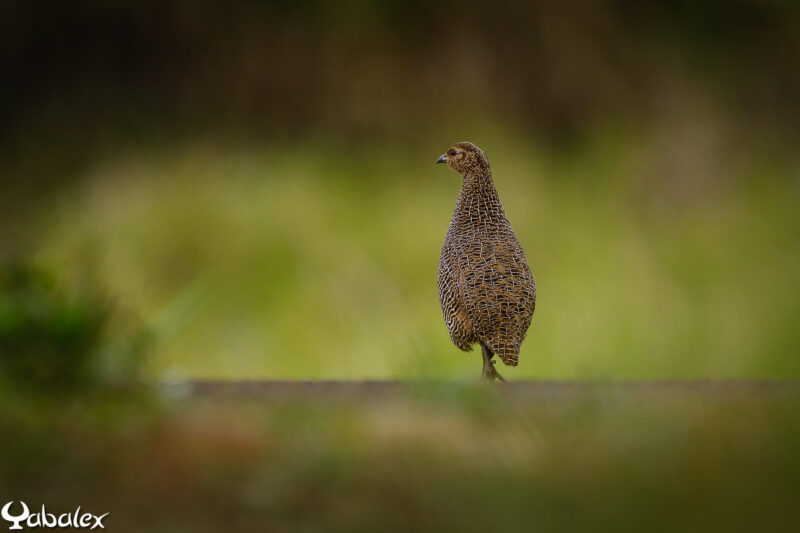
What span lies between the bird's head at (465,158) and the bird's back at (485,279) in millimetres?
97

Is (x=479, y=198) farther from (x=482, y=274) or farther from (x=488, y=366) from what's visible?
(x=488, y=366)

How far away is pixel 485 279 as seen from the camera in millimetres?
4445

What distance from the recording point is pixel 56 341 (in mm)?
2020

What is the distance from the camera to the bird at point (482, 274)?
170 inches

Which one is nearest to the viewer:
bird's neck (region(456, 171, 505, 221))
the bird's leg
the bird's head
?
the bird's leg

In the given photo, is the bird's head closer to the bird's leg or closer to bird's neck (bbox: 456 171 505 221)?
bird's neck (bbox: 456 171 505 221)

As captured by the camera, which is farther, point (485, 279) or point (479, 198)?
point (479, 198)

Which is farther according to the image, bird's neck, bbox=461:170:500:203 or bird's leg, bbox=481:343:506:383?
bird's neck, bbox=461:170:500:203

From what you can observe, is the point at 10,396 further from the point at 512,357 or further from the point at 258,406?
the point at 512,357

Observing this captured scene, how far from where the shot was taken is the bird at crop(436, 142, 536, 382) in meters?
4.32

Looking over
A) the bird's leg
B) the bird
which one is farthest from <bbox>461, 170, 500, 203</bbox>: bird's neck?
the bird's leg

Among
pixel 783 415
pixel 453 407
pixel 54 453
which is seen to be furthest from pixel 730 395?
pixel 54 453

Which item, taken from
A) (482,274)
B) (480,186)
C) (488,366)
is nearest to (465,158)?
(480,186)

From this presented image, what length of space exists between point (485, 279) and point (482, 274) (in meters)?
0.04
